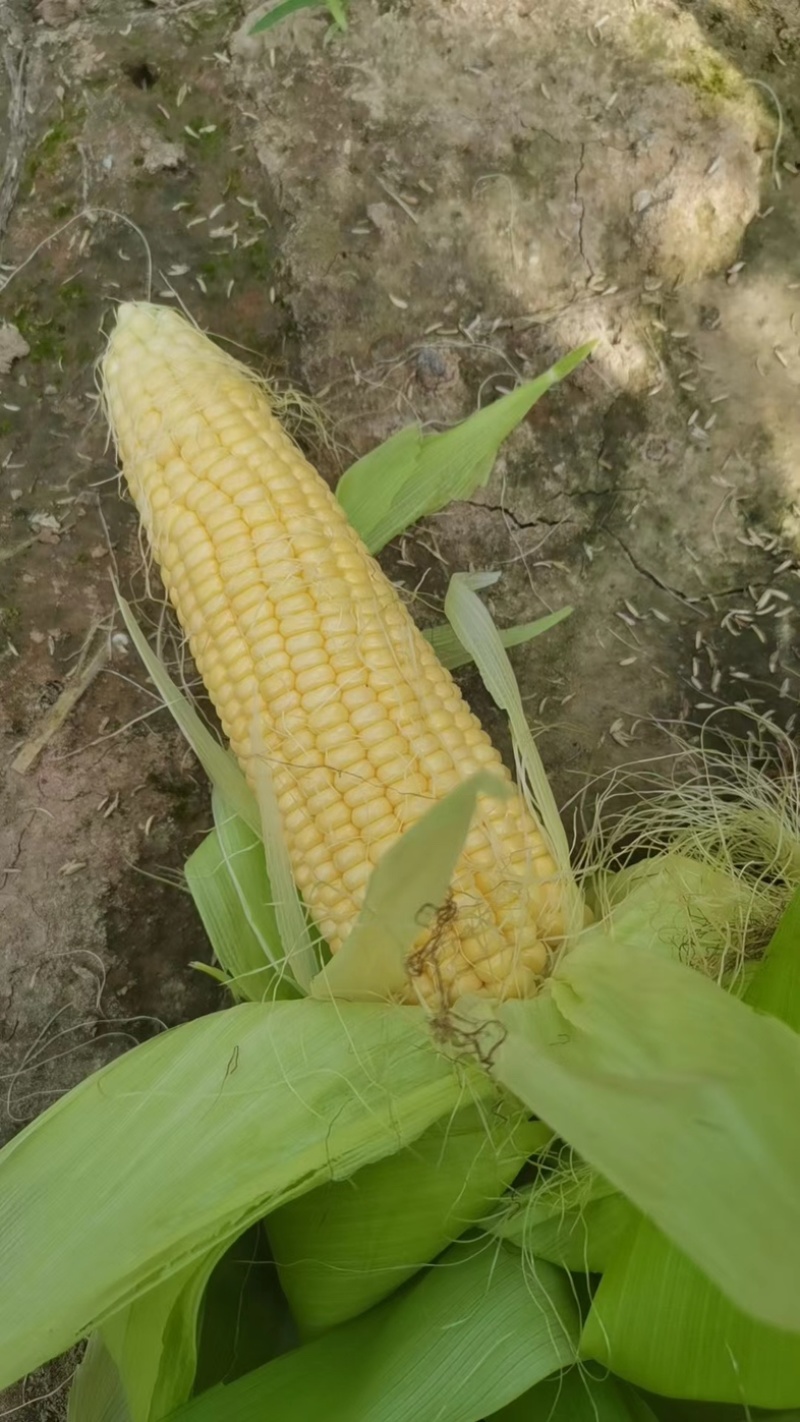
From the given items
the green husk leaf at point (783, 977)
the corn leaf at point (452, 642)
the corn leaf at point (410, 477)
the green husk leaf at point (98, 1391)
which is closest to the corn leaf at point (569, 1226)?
the green husk leaf at point (783, 977)

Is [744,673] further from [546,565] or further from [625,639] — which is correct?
[546,565]

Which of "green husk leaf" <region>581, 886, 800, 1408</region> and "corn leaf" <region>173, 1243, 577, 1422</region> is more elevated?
"green husk leaf" <region>581, 886, 800, 1408</region>

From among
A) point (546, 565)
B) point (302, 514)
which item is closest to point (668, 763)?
point (546, 565)

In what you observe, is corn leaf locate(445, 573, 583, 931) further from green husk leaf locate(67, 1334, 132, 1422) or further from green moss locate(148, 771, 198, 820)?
green husk leaf locate(67, 1334, 132, 1422)

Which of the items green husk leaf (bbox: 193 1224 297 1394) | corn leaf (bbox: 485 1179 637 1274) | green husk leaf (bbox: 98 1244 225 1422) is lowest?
green husk leaf (bbox: 193 1224 297 1394)

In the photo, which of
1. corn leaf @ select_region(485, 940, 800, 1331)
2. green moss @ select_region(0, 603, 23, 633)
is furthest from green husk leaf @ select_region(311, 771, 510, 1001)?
green moss @ select_region(0, 603, 23, 633)

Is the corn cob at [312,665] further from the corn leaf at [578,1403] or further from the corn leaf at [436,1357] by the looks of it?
the corn leaf at [578,1403]
